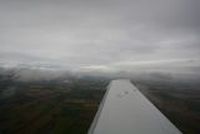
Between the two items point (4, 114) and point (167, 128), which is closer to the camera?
point (167, 128)

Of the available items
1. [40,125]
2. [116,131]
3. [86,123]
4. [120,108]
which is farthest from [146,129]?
[40,125]

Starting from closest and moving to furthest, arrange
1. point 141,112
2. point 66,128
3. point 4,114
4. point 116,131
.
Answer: point 116,131, point 141,112, point 66,128, point 4,114

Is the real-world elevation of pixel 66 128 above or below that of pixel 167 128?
below

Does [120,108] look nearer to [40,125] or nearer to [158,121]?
[158,121]

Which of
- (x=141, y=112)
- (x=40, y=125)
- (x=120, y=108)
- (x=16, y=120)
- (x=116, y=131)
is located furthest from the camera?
(x=16, y=120)

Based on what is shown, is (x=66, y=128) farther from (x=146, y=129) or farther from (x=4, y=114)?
(x=146, y=129)

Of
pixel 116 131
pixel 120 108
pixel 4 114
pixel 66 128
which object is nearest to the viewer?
pixel 116 131

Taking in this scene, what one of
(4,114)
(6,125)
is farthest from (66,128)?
(4,114)

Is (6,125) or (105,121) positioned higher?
(105,121)

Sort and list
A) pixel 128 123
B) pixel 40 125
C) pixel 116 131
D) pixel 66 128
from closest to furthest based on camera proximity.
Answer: pixel 116 131, pixel 128 123, pixel 66 128, pixel 40 125
